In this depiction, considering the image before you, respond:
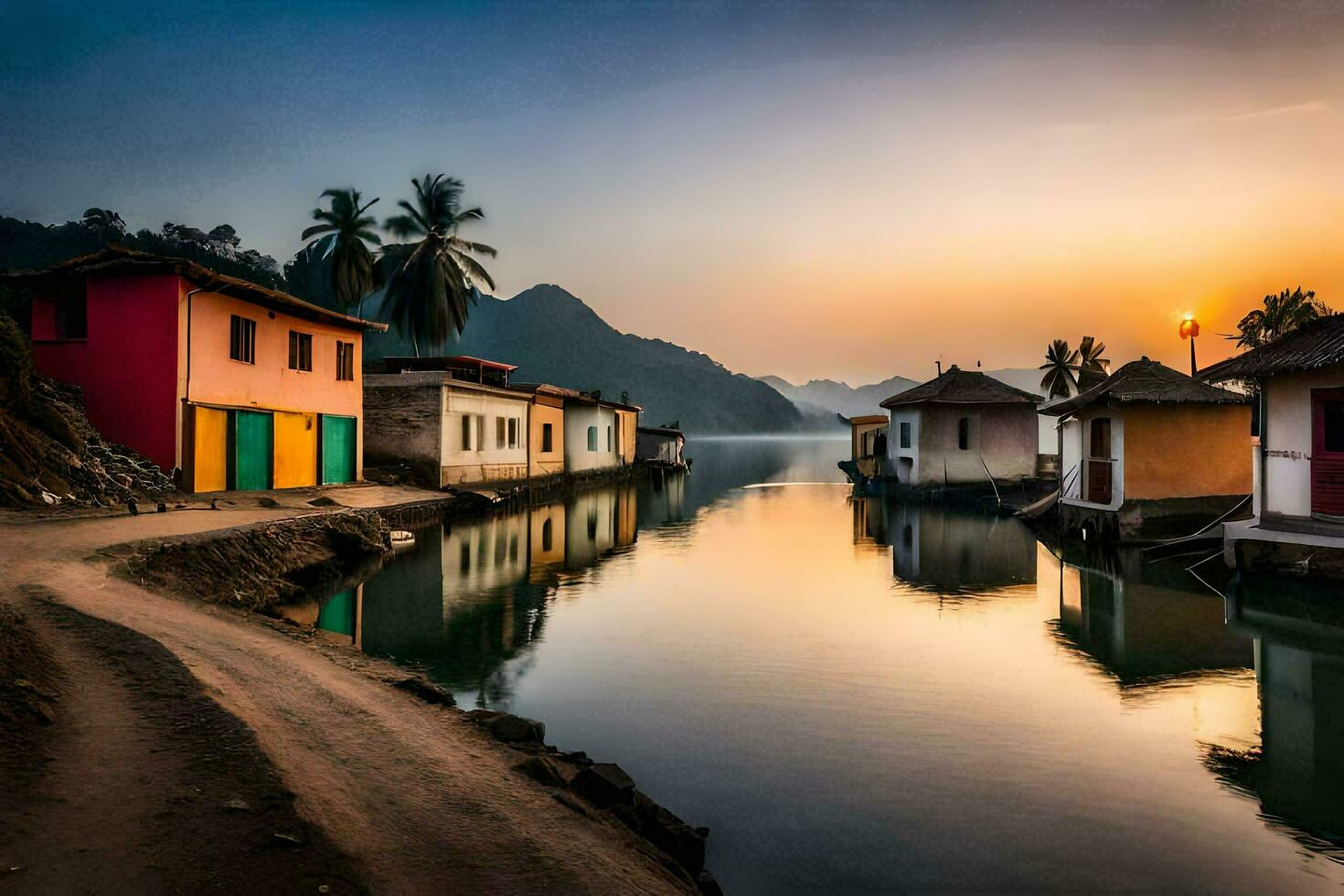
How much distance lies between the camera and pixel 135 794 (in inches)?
164

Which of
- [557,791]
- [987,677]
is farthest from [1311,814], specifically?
[557,791]

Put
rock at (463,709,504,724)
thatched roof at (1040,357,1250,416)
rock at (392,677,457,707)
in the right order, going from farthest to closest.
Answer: thatched roof at (1040,357,1250,416), rock at (392,677,457,707), rock at (463,709,504,724)

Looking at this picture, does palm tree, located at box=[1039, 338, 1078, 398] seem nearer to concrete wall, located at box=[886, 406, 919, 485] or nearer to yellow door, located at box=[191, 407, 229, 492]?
concrete wall, located at box=[886, 406, 919, 485]

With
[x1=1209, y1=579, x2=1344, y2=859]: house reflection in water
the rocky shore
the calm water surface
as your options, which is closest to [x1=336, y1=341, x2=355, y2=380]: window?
the rocky shore

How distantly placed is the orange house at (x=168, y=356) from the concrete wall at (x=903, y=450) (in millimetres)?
25246

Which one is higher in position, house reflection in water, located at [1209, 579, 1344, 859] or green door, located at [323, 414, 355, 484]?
green door, located at [323, 414, 355, 484]

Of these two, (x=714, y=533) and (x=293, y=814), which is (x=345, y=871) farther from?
(x=714, y=533)

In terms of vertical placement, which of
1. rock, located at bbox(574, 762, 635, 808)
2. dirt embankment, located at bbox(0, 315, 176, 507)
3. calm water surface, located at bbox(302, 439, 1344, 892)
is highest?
dirt embankment, located at bbox(0, 315, 176, 507)

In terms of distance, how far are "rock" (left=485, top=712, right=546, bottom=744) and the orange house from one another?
16016 mm

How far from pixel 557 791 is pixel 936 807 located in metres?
3.13

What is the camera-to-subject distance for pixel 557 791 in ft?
17.9

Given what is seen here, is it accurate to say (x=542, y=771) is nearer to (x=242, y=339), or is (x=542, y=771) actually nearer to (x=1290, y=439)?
(x=1290, y=439)

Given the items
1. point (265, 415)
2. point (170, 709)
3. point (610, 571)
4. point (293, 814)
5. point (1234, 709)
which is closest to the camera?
point (293, 814)

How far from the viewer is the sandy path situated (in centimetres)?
412
